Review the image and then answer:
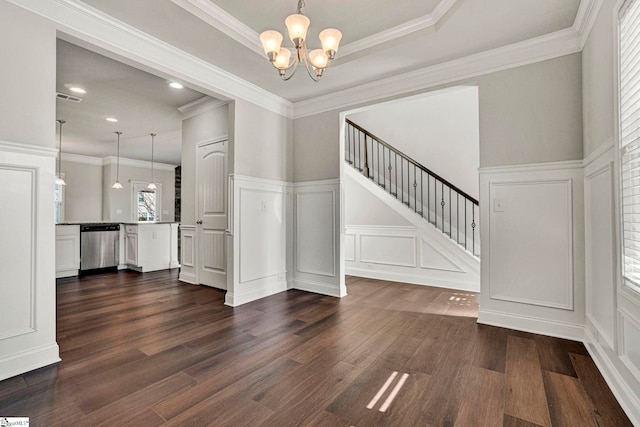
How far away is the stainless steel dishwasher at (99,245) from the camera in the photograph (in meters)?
5.75

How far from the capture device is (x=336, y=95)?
4125mm

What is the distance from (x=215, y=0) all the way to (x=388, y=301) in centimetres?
364

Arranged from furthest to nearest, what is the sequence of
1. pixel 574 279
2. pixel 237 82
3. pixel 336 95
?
pixel 336 95 < pixel 237 82 < pixel 574 279

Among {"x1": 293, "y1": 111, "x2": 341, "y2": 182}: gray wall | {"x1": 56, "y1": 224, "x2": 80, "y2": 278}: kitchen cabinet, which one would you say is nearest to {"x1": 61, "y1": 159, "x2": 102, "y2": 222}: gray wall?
{"x1": 56, "y1": 224, "x2": 80, "y2": 278}: kitchen cabinet

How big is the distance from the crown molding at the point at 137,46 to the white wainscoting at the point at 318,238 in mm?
1483

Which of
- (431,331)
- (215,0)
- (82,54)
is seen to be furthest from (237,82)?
(431,331)

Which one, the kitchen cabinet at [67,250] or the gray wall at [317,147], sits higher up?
the gray wall at [317,147]

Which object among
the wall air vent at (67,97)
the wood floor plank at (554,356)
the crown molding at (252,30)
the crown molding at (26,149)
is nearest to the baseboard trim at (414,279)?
the wood floor plank at (554,356)

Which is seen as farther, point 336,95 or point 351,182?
point 351,182

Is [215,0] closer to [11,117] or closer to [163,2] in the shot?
[163,2]

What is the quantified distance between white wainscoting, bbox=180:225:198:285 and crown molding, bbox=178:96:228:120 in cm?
184

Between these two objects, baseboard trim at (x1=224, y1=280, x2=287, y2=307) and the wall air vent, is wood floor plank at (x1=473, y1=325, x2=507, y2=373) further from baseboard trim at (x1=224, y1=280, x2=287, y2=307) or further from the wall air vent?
the wall air vent

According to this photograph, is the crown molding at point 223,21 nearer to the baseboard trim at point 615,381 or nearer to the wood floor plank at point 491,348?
the wood floor plank at point 491,348

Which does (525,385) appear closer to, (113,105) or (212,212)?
(212,212)
